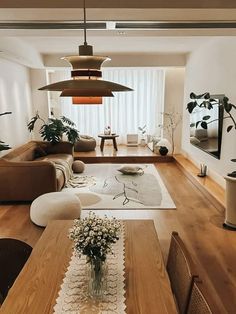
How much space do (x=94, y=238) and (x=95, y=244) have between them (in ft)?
0.09

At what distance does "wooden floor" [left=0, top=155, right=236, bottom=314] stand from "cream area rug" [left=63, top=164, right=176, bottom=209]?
207 mm

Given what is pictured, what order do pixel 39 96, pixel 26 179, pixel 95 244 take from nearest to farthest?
pixel 95 244
pixel 26 179
pixel 39 96

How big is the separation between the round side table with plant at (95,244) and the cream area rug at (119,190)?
110 inches

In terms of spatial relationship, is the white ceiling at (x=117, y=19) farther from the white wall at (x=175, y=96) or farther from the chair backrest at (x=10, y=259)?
the white wall at (x=175, y=96)

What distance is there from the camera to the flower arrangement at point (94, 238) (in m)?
1.23

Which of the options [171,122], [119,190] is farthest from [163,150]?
[119,190]

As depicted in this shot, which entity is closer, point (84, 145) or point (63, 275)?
point (63, 275)

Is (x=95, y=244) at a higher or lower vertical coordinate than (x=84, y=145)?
higher

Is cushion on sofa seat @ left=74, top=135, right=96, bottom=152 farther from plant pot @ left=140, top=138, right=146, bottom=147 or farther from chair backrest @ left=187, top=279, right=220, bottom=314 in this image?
chair backrest @ left=187, top=279, right=220, bottom=314

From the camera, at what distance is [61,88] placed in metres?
1.32

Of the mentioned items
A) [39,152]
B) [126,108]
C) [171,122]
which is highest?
[126,108]

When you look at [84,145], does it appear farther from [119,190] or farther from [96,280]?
[96,280]

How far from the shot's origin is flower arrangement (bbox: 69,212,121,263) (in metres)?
1.23

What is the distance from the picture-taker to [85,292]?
51.6 inches
